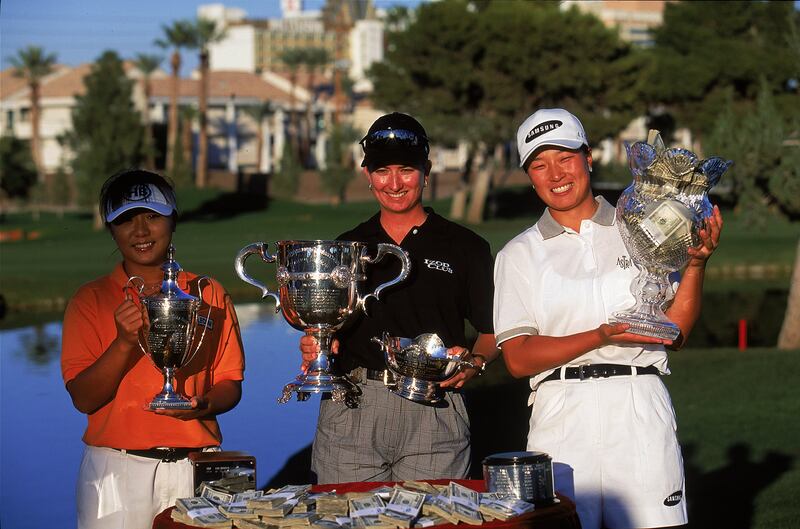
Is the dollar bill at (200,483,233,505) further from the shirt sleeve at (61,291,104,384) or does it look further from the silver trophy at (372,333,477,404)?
the silver trophy at (372,333,477,404)

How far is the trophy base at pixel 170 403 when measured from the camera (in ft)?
14.5

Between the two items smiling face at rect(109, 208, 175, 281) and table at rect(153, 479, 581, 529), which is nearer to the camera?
table at rect(153, 479, 581, 529)

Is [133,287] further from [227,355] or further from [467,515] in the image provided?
[467,515]

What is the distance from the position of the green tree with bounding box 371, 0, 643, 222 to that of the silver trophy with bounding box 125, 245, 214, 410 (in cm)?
5254

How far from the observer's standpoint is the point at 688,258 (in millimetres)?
4484

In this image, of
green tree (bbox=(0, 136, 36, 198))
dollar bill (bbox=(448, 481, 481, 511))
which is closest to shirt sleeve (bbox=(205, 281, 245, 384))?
dollar bill (bbox=(448, 481, 481, 511))

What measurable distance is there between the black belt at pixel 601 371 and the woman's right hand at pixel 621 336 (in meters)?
0.26

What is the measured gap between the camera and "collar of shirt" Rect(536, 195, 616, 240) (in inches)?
188

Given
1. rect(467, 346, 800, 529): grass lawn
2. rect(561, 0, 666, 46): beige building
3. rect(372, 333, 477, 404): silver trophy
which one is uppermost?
rect(561, 0, 666, 46): beige building

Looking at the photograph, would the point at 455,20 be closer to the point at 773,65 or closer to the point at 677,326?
the point at 773,65

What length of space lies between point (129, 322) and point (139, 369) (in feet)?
1.17

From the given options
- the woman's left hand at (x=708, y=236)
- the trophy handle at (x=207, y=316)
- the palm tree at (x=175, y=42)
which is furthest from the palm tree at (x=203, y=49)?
the woman's left hand at (x=708, y=236)

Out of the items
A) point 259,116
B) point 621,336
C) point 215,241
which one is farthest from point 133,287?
point 259,116

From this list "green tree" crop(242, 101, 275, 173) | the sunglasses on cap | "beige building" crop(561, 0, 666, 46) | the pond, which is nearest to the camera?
the sunglasses on cap
